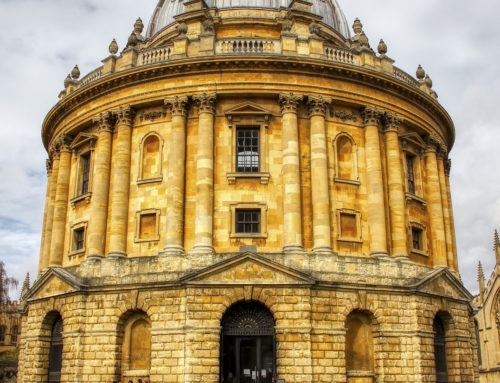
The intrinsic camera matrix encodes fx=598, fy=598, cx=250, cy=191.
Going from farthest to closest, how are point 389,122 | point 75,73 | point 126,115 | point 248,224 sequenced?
point 75,73 → point 389,122 → point 126,115 → point 248,224

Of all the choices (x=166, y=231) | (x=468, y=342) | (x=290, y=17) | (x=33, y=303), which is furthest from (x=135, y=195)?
(x=468, y=342)

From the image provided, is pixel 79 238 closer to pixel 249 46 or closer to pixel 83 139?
pixel 83 139

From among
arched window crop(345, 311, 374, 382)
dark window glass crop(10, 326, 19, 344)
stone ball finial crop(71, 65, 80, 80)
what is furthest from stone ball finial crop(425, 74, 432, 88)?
dark window glass crop(10, 326, 19, 344)

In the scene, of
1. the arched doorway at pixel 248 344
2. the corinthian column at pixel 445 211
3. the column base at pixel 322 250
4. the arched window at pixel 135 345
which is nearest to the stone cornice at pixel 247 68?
the corinthian column at pixel 445 211

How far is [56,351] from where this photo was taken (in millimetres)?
28141

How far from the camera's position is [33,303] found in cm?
2928

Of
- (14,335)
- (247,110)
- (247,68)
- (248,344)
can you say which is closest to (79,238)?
(247,110)

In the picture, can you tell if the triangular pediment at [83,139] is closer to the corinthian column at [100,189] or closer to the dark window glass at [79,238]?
the corinthian column at [100,189]

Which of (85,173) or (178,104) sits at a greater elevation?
(178,104)

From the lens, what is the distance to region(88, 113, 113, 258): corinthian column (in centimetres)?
2781

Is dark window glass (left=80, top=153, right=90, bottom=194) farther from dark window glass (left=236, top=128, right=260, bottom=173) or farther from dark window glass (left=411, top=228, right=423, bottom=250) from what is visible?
dark window glass (left=411, top=228, right=423, bottom=250)

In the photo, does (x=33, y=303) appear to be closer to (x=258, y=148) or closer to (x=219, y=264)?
(x=219, y=264)

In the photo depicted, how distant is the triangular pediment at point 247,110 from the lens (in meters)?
27.8

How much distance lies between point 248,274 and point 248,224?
2941 millimetres
